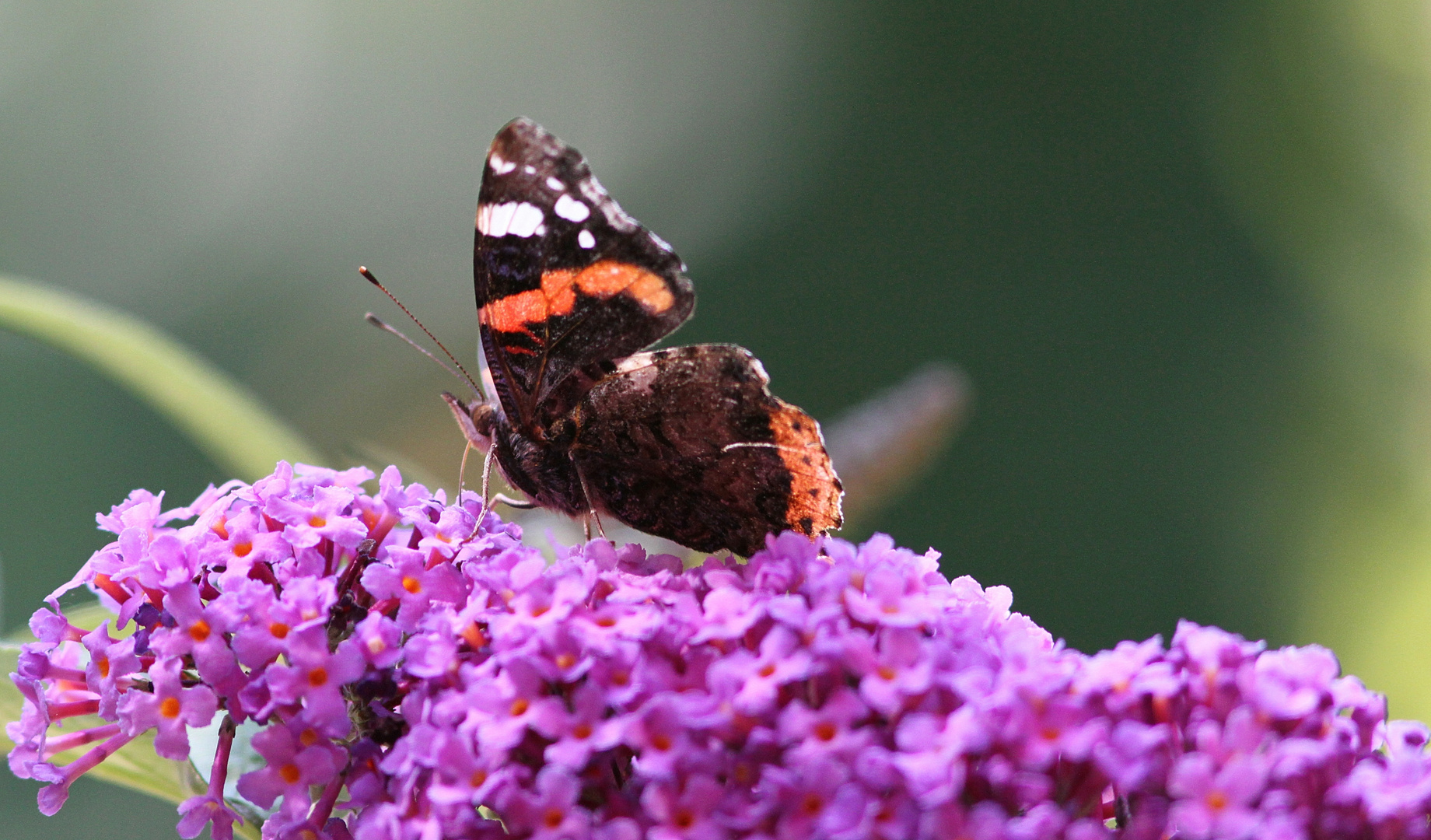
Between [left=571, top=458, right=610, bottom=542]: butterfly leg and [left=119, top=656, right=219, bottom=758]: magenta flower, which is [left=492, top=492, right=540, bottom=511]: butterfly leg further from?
[left=119, top=656, right=219, bottom=758]: magenta flower

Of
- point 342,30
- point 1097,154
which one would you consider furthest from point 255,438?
point 342,30

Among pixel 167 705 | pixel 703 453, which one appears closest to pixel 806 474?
pixel 703 453

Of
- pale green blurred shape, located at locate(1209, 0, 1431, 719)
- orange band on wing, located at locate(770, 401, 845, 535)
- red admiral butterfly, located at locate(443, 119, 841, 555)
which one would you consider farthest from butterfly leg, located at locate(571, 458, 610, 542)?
pale green blurred shape, located at locate(1209, 0, 1431, 719)

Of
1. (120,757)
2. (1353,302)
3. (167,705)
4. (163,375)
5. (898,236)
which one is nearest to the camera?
(167,705)

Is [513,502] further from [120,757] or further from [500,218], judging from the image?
[120,757]

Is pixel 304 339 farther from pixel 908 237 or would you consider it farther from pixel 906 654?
pixel 906 654

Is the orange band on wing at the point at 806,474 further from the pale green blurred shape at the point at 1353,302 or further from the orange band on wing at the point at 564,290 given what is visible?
the pale green blurred shape at the point at 1353,302
